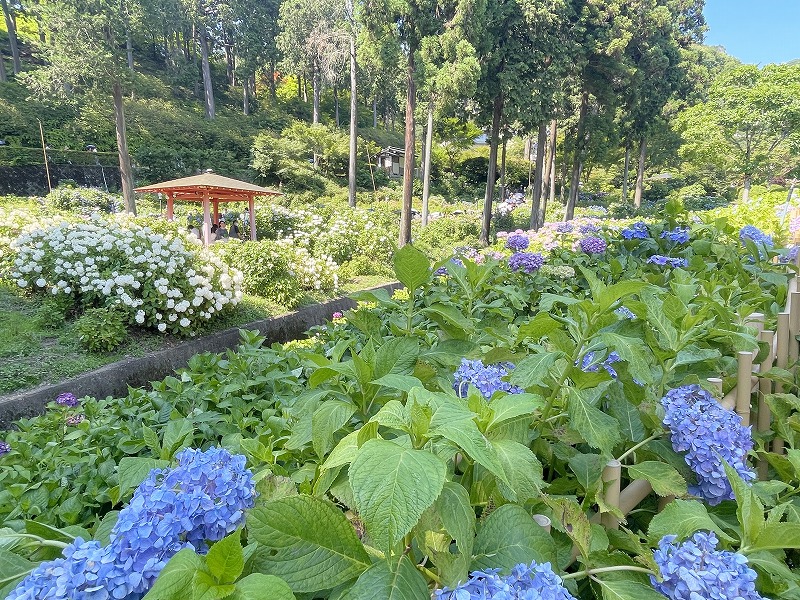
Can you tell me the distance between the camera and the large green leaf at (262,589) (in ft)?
1.80

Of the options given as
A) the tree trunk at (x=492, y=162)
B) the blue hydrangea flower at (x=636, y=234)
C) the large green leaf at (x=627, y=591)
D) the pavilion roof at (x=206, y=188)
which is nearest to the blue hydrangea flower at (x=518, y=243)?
the blue hydrangea flower at (x=636, y=234)

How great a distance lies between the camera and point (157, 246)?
20.3 ft

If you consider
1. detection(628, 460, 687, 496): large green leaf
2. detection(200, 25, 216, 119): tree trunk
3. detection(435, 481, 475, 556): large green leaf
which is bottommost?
detection(628, 460, 687, 496): large green leaf

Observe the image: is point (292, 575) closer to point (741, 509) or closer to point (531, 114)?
point (741, 509)

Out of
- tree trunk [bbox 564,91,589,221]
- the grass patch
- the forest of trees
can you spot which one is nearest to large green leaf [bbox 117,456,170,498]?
the grass patch

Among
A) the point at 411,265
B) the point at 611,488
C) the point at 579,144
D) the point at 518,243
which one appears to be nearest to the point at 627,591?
the point at 611,488

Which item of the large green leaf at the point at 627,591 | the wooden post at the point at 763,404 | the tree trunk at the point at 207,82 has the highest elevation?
the tree trunk at the point at 207,82

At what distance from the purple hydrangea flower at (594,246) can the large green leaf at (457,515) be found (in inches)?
123

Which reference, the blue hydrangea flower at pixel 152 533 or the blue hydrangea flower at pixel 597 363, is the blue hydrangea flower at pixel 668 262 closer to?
the blue hydrangea flower at pixel 597 363

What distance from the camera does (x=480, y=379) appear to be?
109cm

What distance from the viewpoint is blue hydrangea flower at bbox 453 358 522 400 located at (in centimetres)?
108

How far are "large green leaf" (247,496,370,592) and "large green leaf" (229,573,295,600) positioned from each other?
0.17 ft

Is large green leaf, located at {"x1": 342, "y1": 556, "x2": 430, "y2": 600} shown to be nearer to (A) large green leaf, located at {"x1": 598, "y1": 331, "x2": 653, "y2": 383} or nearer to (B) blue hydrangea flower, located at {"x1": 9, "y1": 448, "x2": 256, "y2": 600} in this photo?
(B) blue hydrangea flower, located at {"x1": 9, "y1": 448, "x2": 256, "y2": 600}

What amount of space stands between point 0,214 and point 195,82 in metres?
30.2
